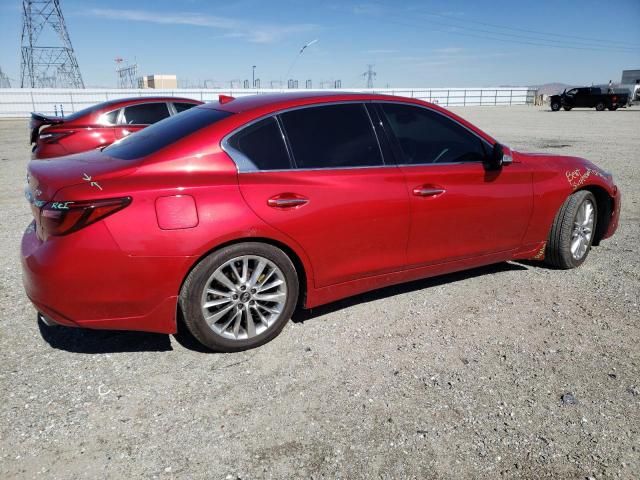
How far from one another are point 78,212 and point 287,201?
1.18m

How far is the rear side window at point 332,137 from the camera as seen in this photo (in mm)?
3352

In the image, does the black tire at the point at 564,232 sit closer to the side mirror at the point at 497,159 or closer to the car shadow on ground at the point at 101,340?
the side mirror at the point at 497,159

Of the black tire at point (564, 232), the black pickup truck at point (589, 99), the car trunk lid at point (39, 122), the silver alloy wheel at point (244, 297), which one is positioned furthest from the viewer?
the black pickup truck at point (589, 99)

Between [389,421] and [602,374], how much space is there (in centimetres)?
138

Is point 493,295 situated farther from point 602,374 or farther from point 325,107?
point 325,107

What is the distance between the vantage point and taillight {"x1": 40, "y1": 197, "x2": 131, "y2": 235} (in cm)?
271

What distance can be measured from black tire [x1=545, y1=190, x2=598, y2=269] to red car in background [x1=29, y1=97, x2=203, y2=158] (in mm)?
6875

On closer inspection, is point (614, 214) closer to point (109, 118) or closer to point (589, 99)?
point (109, 118)

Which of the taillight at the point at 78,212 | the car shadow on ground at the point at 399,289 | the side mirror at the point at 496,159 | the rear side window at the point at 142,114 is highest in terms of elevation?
the rear side window at the point at 142,114

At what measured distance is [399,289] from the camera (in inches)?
169

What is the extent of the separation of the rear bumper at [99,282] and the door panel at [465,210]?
1705 mm

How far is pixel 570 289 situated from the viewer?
4266 millimetres

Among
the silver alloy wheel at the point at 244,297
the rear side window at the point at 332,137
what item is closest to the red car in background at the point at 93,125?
the rear side window at the point at 332,137

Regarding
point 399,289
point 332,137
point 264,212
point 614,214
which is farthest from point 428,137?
point 614,214
